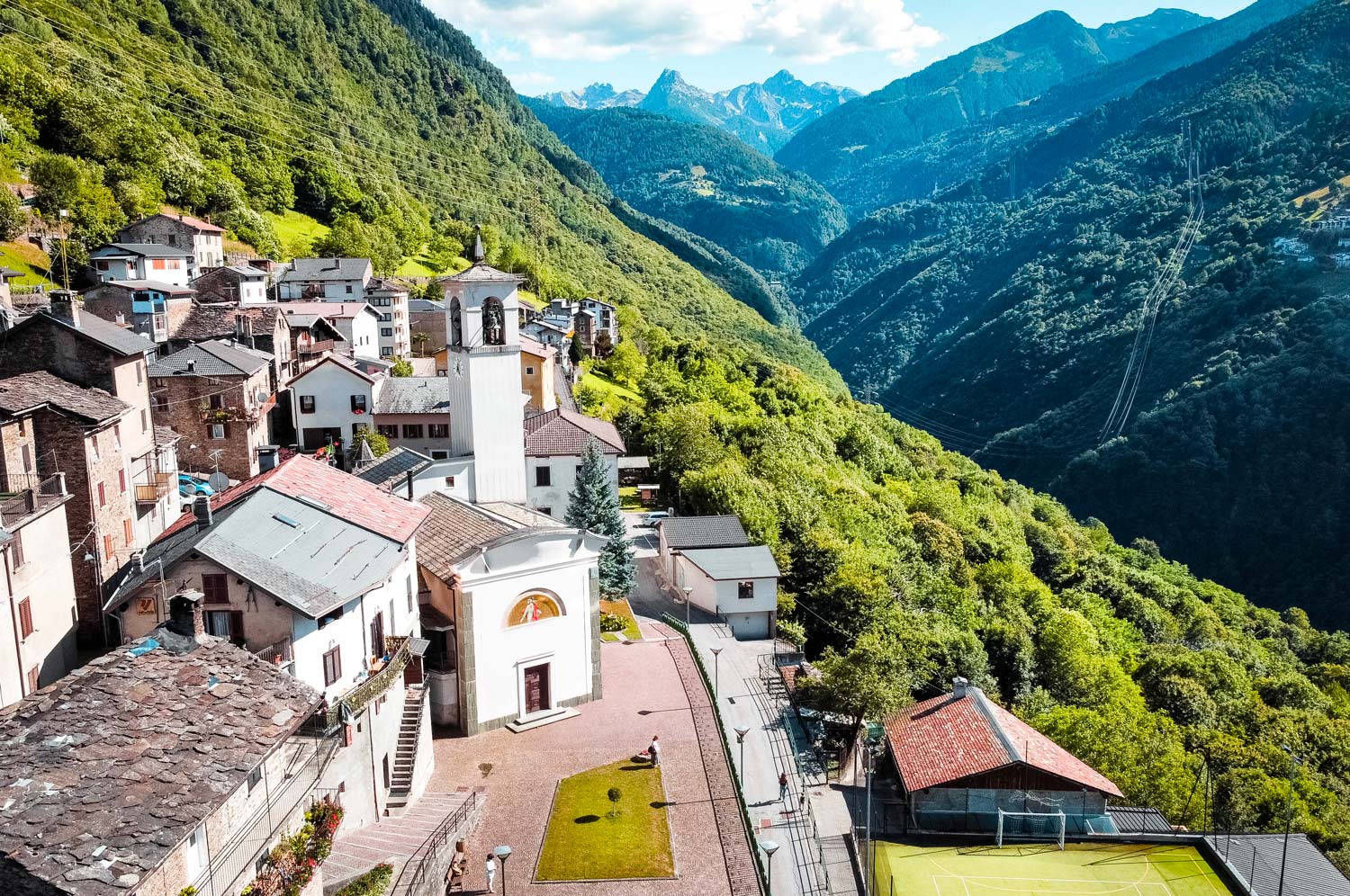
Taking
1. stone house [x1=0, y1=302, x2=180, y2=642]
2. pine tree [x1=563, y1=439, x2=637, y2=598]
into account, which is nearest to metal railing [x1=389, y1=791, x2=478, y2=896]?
stone house [x1=0, y1=302, x2=180, y2=642]

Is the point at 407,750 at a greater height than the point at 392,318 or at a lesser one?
lesser

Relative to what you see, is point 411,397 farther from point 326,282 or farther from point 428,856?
point 428,856

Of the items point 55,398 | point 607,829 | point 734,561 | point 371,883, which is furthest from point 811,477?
point 371,883

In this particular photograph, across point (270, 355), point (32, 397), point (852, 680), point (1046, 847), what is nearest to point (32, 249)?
point (270, 355)

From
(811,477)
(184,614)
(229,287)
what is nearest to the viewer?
(184,614)

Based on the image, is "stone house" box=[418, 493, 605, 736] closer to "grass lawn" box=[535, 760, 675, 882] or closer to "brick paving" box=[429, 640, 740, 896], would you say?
"brick paving" box=[429, 640, 740, 896]

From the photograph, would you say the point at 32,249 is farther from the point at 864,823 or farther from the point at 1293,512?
the point at 1293,512
